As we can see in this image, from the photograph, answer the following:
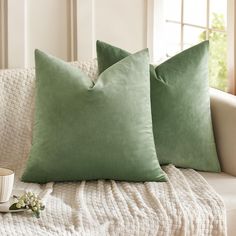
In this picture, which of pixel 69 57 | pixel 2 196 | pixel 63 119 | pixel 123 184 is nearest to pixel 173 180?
pixel 123 184

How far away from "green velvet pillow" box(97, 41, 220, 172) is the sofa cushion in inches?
2.3

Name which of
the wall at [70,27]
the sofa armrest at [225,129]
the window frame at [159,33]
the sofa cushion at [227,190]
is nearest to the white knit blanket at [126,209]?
the sofa cushion at [227,190]

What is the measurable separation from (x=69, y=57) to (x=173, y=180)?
85 cm

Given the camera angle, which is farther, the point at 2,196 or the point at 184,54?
Result: the point at 184,54

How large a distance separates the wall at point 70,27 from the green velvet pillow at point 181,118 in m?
0.52

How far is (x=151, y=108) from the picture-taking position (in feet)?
8.66

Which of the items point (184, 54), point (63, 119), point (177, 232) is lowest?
point (177, 232)

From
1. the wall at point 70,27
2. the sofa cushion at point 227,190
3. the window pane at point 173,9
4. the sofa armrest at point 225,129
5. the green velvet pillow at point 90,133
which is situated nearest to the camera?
the sofa cushion at point 227,190

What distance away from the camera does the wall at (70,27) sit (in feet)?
9.54

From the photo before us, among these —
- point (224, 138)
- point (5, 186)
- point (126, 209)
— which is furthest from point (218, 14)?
point (5, 186)

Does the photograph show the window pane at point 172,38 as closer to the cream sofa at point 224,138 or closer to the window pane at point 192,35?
the window pane at point 192,35

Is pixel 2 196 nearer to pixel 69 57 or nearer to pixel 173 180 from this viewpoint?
pixel 173 180

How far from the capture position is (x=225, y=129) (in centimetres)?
266

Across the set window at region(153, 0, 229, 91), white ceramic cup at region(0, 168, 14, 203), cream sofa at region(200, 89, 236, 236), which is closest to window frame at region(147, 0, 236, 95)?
window at region(153, 0, 229, 91)
